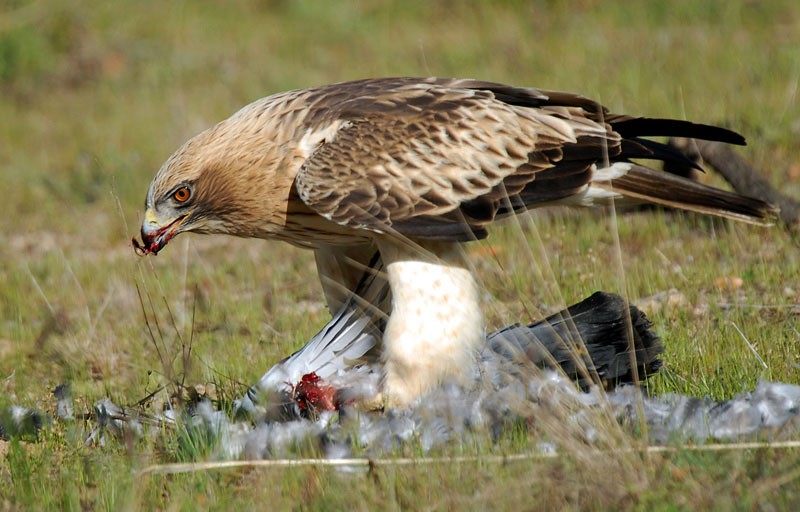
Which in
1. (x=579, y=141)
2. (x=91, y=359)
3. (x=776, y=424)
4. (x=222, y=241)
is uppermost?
(x=579, y=141)

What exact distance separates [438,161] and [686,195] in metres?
1.06

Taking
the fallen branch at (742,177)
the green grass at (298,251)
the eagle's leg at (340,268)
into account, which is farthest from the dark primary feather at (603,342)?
the fallen branch at (742,177)

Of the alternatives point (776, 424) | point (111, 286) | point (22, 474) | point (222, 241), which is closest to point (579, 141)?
point (776, 424)

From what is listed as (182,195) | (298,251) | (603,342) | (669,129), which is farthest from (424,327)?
(298,251)

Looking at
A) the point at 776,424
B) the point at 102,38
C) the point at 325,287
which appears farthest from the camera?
the point at 102,38

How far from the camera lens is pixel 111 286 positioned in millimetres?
7195

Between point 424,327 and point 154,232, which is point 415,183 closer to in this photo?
point 424,327

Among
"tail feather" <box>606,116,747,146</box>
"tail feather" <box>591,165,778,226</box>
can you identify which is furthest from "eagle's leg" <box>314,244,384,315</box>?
"tail feather" <box>606,116,747,146</box>

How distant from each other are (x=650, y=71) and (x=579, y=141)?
17.2 feet

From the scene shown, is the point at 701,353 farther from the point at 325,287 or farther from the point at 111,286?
the point at 111,286

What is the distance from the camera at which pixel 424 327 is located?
4676 mm

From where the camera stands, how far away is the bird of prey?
4719 millimetres

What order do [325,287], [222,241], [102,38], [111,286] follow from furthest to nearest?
[102,38] < [222,241] < [111,286] < [325,287]

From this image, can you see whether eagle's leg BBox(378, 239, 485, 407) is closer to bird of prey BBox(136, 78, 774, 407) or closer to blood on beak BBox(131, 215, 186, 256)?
bird of prey BBox(136, 78, 774, 407)
